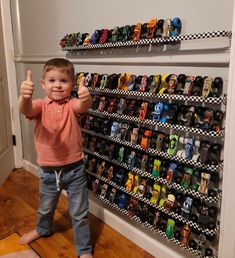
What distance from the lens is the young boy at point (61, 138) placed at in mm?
1497

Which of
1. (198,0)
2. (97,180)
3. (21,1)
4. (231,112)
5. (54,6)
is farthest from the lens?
(21,1)

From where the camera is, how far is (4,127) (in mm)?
2615

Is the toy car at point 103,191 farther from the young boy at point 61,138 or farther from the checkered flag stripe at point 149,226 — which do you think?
the young boy at point 61,138

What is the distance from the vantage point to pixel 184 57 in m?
1.38

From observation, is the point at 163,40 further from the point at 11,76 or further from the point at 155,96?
the point at 11,76

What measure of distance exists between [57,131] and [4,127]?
123cm

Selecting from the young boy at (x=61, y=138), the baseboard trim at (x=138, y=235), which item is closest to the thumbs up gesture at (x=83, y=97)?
the young boy at (x=61, y=138)

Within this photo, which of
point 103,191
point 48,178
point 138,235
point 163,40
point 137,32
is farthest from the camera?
point 103,191

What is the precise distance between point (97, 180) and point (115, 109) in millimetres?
454

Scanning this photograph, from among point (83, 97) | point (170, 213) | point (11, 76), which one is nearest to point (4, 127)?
point (11, 76)

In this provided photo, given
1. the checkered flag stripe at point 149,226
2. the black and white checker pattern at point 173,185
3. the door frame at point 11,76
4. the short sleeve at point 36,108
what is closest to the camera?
the black and white checker pattern at point 173,185

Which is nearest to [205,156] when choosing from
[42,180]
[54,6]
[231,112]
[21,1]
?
[231,112]

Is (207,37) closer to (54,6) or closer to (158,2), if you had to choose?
(158,2)

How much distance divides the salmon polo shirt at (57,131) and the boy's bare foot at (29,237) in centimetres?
47
